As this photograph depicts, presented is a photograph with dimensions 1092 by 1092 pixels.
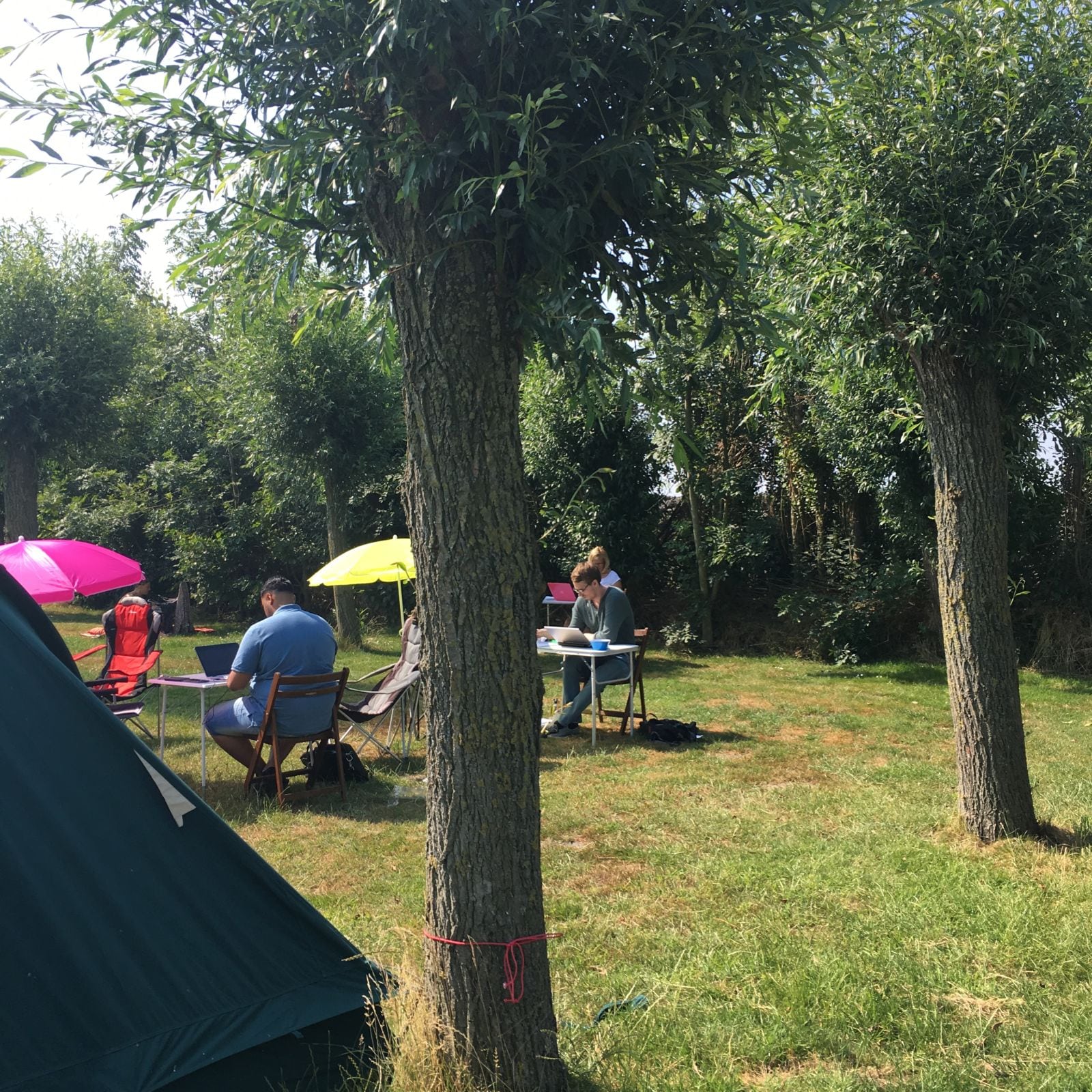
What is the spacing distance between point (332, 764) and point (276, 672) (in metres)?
1.00

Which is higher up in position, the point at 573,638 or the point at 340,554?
the point at 340,554

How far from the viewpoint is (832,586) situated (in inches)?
539

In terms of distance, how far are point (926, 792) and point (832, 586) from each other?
7.51 meters

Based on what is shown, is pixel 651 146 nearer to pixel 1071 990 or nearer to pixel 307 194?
pixel 307 194

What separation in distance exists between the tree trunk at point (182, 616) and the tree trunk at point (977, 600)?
51.3 ft

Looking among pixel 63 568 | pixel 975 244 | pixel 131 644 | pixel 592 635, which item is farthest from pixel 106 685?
pixel 975 244

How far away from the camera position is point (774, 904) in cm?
438

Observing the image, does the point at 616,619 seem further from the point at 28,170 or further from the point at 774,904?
the point at 28,170

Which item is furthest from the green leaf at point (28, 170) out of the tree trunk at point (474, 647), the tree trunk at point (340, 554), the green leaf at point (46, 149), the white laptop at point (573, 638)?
the tree trunk at point (340, 554)

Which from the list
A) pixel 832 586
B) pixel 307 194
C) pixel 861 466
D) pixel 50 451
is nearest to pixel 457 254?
pixel 307 194

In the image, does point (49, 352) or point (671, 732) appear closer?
point (671, 732)

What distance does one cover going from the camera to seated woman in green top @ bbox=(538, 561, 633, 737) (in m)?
8.52

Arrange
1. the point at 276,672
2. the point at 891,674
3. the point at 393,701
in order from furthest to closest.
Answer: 1. the point at 891,674
2. the point at 393,701
3. the point at 276,672

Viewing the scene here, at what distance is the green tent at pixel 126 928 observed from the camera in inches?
103
